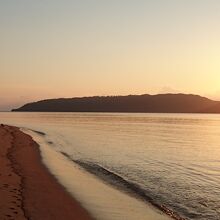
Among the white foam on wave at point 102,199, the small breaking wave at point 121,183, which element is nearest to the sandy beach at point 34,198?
the white foam on wave at point 102,199

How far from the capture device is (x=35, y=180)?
19.1 metres

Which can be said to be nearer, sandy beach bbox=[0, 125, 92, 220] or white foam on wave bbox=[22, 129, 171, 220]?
sandy beach bbox=[0, 125, 92, 220]

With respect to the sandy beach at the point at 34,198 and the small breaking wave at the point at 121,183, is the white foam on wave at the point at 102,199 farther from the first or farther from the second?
the sandy beach at the point at 34,198

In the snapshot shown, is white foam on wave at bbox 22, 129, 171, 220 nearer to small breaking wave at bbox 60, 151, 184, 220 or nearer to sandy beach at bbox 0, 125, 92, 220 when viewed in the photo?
small breaking wave at bbox 60, 151, 184, 220

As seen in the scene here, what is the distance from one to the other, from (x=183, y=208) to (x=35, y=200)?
19.5ft

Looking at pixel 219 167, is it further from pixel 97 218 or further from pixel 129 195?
pixel 97 218

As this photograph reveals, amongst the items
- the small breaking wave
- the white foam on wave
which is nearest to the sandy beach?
the white foam on wave

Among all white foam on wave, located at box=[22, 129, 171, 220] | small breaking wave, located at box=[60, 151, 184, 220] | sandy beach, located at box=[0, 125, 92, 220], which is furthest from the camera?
small breaking wave, located at box=[60, 151, 184, 220]

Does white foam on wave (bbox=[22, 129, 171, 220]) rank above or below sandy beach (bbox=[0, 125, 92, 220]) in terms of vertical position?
below

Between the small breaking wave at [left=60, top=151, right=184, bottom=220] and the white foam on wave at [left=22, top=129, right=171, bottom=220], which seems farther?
the small breaking wave at [left=60, top=151, right=184, bottom=220]

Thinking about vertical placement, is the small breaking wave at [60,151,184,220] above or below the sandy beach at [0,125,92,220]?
below

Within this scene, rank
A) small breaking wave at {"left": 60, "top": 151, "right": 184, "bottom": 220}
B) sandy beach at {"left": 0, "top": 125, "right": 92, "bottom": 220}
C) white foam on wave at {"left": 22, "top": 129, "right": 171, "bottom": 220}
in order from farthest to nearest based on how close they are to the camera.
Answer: small breaking wave at {"left": 60, "top": 151, "right": 184, "bottom": 220} → white foam on wave at {"left": 22, "top": 129, "right": 171, "bottom": 220} → sandy beach at {"left": 0, "top": 125, "right": 92, "bottom": 220}

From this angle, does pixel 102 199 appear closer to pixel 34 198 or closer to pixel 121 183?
pixel 34 198

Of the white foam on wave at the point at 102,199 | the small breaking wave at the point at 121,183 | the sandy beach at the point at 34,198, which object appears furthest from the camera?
the small breaking wave at the point at 121,183
